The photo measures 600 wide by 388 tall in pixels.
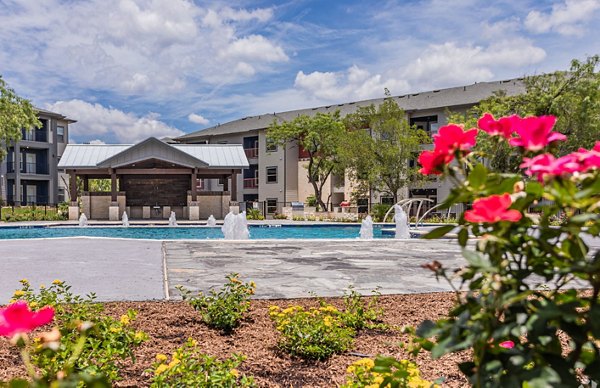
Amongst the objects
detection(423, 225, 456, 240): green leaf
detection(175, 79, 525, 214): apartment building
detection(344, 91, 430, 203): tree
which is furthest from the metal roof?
detection(423, 225, 456, 240): green leaf

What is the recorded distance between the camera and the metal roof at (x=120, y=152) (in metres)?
31.6

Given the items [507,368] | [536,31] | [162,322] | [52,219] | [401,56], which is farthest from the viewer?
[52,219]

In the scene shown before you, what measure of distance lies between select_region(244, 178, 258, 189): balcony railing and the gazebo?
1228cm

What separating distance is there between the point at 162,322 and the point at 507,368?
161 inches

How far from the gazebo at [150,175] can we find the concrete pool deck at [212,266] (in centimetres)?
1795

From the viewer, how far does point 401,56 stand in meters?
22.6

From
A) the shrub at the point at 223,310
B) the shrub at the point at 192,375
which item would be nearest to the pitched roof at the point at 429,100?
the shrub at the point at 223,310

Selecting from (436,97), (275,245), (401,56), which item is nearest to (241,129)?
(436,97)

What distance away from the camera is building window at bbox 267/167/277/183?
45316mm

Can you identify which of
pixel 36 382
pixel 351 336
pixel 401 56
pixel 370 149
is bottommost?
pixel 351 336

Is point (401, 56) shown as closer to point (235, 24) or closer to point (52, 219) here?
point (235, 24)

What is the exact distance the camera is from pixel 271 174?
150 feet

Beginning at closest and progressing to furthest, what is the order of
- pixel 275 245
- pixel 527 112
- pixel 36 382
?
pixel 36 382 → pixel 275 245 → pixel 527 112

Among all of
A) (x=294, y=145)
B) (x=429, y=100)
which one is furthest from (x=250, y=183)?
(x=429, y=100)
